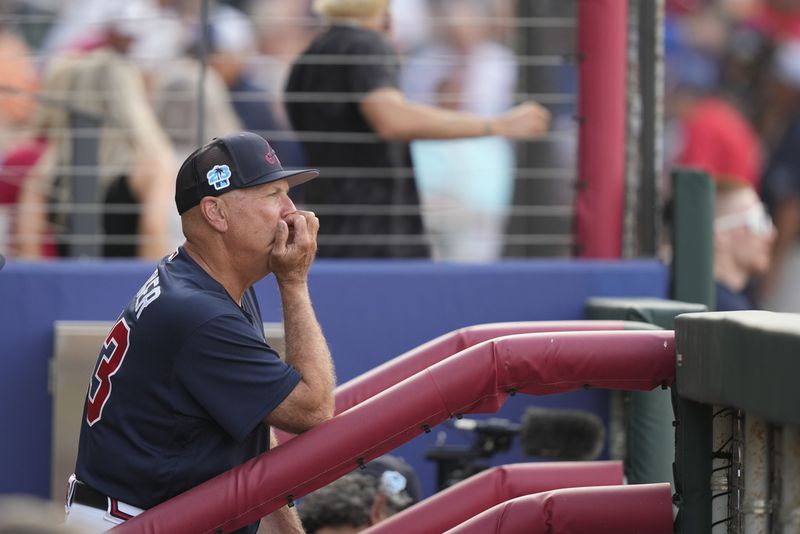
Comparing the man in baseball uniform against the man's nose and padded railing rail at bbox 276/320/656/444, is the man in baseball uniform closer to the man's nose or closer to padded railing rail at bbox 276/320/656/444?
the man's nose

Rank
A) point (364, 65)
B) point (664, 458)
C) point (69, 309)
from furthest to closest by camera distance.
→ point (364, 65)
point (69, 309)
point (664, 458)

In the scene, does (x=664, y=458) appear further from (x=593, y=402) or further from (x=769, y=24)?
(x=769, y=24)

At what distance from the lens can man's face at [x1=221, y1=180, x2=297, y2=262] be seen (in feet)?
12.2

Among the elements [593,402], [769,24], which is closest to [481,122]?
[593,402]

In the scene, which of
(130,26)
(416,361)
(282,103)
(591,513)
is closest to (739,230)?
(282,103)

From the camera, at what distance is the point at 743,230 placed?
22.8 feet

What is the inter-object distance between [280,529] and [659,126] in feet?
8.39

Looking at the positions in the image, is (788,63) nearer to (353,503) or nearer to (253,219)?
(353,503)

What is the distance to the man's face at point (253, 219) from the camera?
146 inches

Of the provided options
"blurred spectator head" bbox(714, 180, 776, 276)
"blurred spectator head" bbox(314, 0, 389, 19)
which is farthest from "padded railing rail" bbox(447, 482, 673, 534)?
"blurred spectator head" bbox(714, 180, 776, 276)

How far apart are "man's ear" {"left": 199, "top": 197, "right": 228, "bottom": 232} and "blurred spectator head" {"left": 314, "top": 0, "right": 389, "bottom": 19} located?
2.16 meters

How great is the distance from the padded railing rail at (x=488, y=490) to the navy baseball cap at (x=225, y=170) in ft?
3.77

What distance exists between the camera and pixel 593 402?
5355 mm

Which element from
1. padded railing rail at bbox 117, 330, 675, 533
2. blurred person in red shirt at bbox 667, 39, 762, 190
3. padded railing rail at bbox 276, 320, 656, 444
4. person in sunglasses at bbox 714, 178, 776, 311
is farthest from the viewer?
blurred person in red shirt at bbox 667, 39, 762, 190
